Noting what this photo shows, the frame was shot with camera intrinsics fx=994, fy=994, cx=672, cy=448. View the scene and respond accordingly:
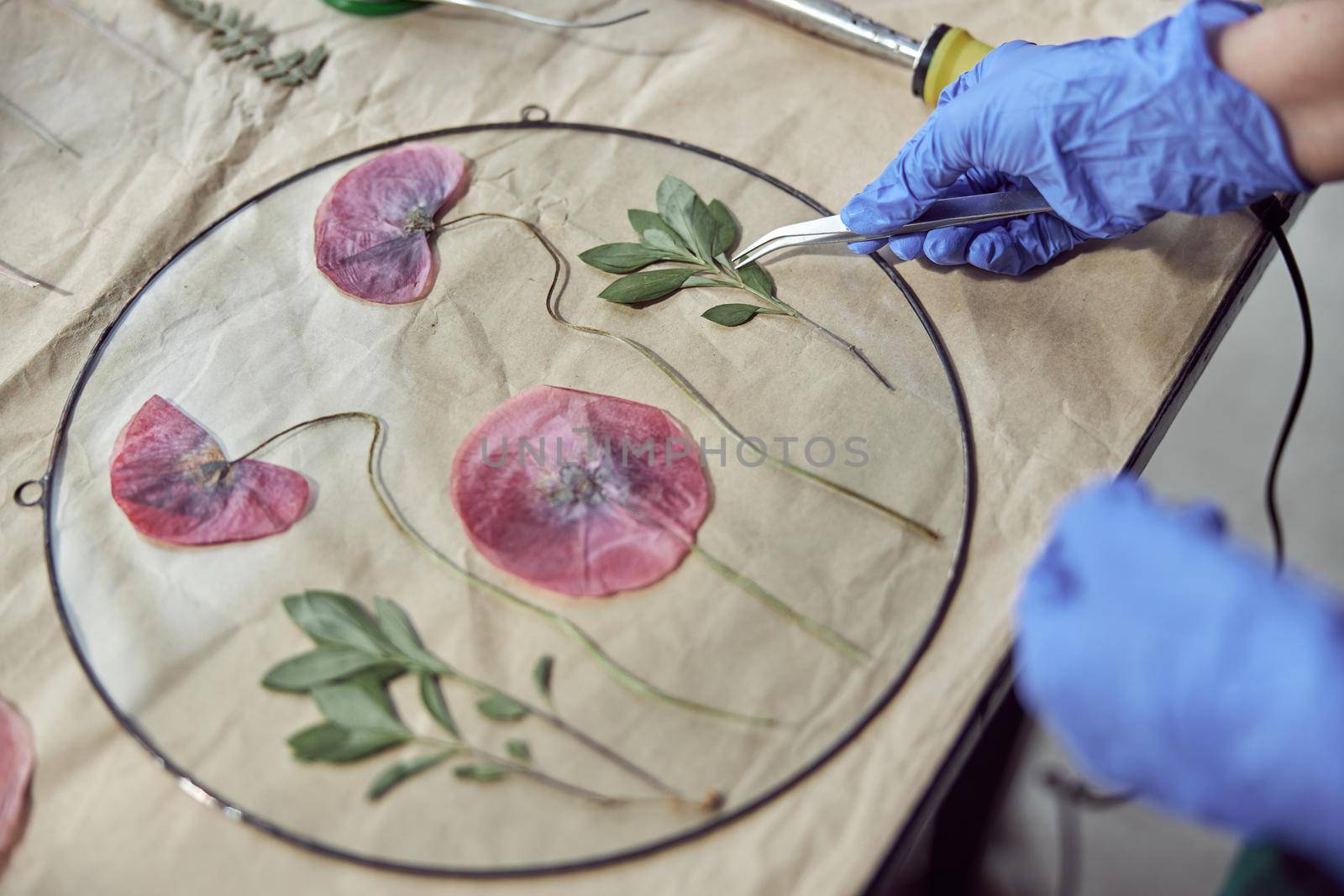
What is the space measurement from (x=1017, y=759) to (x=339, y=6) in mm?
993

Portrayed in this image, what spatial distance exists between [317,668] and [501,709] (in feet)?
0.37

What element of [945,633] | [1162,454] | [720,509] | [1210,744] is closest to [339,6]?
[720,509]

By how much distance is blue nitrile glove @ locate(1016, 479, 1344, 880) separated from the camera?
437 millimetres

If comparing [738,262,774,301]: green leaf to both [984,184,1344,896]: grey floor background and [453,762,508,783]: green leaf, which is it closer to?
[453,762,508,783]: green leaf

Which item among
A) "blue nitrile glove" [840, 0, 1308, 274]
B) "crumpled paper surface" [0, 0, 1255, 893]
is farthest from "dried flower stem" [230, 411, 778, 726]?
"blue nitrile glove" [840, 0, 1308, 274]

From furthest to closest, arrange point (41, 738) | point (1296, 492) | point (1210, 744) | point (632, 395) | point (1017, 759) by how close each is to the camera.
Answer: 1. point (1296, 492)
2. point (1017, 759)
3. point (632, 395)
4. point (41, 738)
5. point (1210, 744)

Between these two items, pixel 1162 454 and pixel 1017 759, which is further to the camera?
pixel 1162 454

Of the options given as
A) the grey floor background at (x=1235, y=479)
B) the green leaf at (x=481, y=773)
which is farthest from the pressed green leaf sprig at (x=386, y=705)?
the grey floor background at (x=1235, y=479)

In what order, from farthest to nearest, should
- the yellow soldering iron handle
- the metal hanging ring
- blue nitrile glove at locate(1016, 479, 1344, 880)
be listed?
the yellow soldering iron handle < the metal hanging ring < blue nitrile glove at locate(1016, 479, 1344, 880)

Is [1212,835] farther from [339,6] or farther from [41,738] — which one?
[339,6]

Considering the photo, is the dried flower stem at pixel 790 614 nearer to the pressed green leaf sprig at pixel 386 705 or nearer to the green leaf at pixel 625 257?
the pressed green leaf sprig at pixel 386 705

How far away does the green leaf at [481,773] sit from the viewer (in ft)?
1.82

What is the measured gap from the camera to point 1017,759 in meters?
1.03

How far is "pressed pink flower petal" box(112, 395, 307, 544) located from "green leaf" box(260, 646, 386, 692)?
95mm
